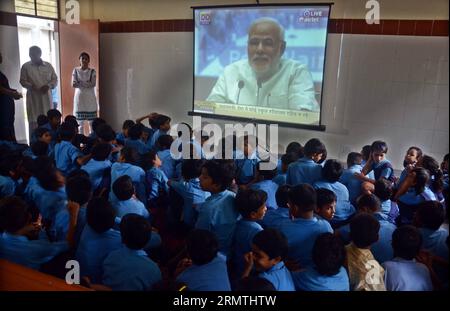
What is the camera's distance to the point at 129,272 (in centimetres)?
151

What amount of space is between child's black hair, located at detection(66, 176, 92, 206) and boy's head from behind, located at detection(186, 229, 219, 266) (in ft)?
2.47

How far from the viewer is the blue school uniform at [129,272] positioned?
150 centimetres

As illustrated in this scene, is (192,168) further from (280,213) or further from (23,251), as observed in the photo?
(23,251)

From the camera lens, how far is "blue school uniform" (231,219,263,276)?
1.83 metres

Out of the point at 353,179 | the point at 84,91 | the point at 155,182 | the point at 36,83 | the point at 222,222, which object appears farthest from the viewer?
the point at 84,91

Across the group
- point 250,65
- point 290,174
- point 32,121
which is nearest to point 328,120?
point 250,65

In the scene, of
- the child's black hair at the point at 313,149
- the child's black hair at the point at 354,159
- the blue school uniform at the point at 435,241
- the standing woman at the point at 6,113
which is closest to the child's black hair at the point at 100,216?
the blue school uniform at the point at 435,241

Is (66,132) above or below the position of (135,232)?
above

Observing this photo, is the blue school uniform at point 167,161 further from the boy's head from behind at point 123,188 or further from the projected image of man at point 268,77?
the projected image of man at point 268,77

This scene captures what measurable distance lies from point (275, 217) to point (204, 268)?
68 cm

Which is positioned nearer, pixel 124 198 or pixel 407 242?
pixel 407 242

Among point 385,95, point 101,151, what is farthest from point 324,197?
point 385,95

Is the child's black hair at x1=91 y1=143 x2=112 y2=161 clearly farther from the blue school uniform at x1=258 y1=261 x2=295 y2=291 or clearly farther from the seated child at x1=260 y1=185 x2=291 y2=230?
the blue school uniform at x1=258 y1=261 x2=295 y2=291

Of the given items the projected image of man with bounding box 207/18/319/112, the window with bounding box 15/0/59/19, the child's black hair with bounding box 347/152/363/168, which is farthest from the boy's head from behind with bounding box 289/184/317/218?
the window with bounding box 15/0/59/19
